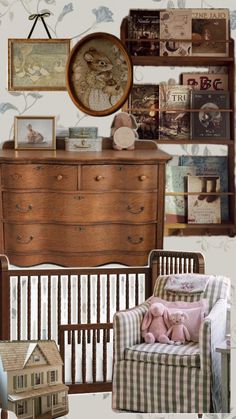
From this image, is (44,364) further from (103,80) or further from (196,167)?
(196,167)

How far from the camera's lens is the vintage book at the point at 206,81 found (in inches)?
157

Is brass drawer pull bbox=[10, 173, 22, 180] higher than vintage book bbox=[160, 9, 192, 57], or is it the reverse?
vintage book bbox=[160, 9, 192, 57]

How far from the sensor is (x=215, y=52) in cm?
400

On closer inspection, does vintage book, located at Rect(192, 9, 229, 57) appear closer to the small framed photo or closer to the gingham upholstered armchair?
the small framed photo

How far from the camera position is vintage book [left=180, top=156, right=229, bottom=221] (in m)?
4.09

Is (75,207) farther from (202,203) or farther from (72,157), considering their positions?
(202,203)

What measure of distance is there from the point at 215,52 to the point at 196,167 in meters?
0.52

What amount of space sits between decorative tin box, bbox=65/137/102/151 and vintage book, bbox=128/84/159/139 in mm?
363

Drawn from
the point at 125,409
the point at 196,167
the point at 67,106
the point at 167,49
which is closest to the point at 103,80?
the point at 67,106

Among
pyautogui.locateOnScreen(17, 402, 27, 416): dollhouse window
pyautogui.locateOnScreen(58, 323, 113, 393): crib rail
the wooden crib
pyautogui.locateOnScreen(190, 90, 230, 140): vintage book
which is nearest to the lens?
pyautogui.locateOnScreen(17, 402, 27, 416): dollhouse window

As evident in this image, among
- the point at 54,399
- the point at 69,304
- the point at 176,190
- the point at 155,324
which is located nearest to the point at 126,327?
the point at 155,324

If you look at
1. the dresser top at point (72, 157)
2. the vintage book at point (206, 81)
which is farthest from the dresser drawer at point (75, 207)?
the vintage book at point (206, 81)

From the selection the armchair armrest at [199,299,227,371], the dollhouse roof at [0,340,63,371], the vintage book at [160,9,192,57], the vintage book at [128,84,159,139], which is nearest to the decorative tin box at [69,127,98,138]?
the vintage book at [128,84,159,139]

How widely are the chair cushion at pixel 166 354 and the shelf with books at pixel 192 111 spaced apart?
76 cm
